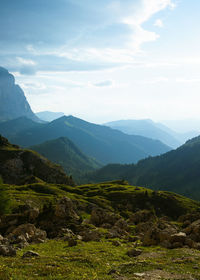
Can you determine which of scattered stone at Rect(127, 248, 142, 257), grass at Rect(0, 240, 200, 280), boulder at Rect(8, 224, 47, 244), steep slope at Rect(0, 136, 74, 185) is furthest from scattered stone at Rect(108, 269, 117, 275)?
steep slope at Rect(0, 136, 74, 185)

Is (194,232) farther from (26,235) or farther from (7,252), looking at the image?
(7,252)

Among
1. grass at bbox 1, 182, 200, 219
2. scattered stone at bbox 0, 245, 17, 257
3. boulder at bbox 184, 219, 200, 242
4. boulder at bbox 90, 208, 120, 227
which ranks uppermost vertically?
scattered stone at bbox 0, 245, 17, 257

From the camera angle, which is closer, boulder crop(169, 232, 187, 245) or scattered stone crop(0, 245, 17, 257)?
scattered stone crop(0, 245, 17, 257)

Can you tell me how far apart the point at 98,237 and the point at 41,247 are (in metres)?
13.8

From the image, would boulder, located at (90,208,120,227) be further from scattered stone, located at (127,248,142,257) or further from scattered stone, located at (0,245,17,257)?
scattered stone, located at (0,245,17,257)

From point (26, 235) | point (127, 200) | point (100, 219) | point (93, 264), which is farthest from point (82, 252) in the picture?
point (127, 200)

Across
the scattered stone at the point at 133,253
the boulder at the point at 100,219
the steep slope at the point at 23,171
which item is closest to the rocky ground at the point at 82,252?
the scattered stone at the point at 133,253

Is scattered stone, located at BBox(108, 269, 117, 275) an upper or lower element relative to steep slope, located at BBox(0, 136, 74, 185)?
upper

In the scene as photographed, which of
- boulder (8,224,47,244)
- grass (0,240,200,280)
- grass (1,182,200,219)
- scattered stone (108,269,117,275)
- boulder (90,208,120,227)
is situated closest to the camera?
grass (0,240,200,280)

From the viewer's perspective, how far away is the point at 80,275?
24.2 meters

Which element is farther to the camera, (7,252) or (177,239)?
(177,239)

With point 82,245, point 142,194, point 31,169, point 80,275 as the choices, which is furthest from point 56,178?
point 80,275

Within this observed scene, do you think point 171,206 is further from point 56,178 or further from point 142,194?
point 56,178

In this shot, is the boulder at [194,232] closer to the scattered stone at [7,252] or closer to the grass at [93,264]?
the grass at [93,264]
